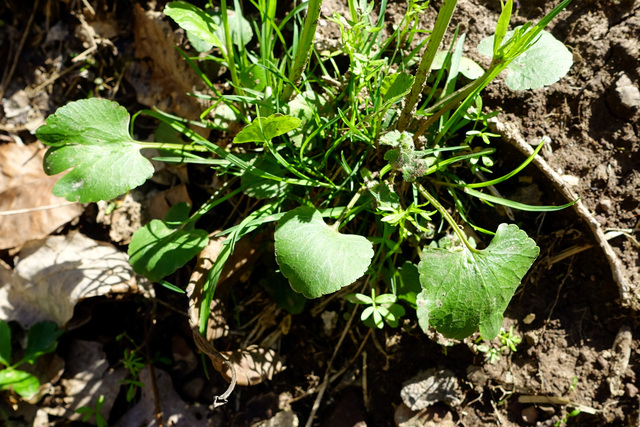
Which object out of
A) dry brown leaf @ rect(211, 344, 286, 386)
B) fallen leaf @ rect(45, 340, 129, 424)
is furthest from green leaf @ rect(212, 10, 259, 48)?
fallen leaf @ rect(45, 340, 129, 424)

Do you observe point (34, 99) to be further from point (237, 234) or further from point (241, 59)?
point (237, 234)

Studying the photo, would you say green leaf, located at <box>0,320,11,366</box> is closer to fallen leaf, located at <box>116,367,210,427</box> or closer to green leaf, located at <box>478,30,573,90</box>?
fallen leaf, located at <box>116,367,210,427</box>

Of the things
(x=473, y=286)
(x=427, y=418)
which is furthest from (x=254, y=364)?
(x=473, y=286)

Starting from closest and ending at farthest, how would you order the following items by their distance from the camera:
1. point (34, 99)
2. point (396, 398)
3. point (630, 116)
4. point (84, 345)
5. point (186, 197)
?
point (630, 116) < point (396, 398) < point (186, 197) < point (84, 345) < point (34, 99)

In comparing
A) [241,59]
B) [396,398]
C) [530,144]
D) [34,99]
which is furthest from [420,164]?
[34,99]

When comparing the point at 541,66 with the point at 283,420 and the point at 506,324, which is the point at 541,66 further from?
the point at 283,420

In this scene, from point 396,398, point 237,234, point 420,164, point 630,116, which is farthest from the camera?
point 396,398

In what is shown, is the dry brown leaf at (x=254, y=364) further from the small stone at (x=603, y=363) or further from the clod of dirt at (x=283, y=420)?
the small stone at (x=603, y=363)
